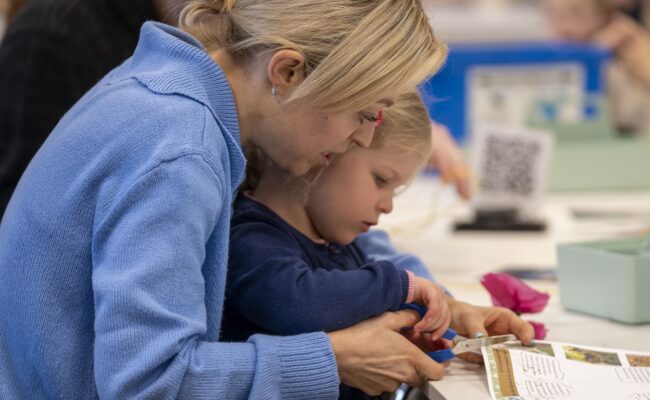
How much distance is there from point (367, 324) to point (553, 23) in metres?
3.69

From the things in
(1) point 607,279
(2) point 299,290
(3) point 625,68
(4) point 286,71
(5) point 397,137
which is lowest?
(3) point 625,68

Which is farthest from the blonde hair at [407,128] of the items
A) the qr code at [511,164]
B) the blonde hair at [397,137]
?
the qr code at [511,164]

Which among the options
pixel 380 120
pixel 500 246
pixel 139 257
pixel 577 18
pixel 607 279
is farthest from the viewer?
pixel 577 18

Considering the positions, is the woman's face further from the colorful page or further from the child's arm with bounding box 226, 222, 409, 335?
the colorful page

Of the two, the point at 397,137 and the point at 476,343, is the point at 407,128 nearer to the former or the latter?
the point at 397,137

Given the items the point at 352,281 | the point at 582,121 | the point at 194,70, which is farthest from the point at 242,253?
the point at 582,121

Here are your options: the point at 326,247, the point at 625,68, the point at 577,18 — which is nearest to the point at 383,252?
the point at 326,247

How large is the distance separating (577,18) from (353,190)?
11.0ft

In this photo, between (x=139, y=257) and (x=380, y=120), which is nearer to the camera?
(x=139, y=257)

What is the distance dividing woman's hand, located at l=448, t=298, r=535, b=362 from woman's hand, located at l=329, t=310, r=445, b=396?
0.13 meters

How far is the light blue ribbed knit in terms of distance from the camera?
108 cm

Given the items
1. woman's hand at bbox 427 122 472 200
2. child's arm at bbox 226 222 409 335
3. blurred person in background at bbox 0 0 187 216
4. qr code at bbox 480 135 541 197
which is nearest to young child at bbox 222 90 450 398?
child's arm at bbox 226 222 409 335

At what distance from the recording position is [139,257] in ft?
3.52

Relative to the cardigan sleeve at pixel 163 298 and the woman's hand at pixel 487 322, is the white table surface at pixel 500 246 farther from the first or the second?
the cardigan sleeve at pixel 163 298
